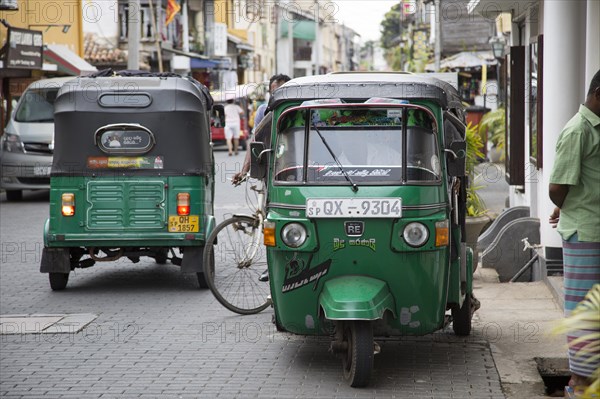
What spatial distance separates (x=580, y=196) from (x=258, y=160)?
261cm

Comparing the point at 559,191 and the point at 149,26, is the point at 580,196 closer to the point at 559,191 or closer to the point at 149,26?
the point at 559,191

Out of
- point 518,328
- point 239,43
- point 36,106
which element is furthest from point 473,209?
point 239,43

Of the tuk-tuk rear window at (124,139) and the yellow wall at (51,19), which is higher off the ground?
the yellow wall at (51,19)

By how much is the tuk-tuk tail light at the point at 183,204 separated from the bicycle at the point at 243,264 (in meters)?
0.68

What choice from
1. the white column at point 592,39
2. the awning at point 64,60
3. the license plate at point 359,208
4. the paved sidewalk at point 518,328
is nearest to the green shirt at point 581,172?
the paved sidewalk at point 518,328

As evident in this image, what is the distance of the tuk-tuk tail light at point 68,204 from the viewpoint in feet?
36.6

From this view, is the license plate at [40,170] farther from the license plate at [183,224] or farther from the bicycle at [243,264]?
the bicycle at [243,264]

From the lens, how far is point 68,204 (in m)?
11.2

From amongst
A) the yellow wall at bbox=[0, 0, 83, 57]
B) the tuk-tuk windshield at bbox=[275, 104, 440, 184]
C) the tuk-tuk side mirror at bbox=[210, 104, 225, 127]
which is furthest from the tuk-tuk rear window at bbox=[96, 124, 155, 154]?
the yellow wall at bbox=[0, 0, 83, 57]

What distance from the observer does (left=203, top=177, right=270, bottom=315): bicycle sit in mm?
10141

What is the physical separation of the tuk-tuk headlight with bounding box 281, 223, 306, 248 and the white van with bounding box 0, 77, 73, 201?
14842 millimetres

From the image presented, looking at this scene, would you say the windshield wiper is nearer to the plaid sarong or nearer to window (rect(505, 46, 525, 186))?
the plaid sarong

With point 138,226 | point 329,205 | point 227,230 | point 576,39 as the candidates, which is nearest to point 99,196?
point 138,226

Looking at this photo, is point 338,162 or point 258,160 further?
point 258,160
